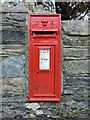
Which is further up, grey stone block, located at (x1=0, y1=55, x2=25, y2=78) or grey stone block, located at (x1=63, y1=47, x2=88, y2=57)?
grey stone block, located at (x1=63, y1=47, x2=88, y2=57)

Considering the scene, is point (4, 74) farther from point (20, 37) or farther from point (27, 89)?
point (20, 37)

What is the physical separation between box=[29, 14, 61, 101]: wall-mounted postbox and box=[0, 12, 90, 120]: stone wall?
0.36ft

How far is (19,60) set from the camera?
5.91 ft

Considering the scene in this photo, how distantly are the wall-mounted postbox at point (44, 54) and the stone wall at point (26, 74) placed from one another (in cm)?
11

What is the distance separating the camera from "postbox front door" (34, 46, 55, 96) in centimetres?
174

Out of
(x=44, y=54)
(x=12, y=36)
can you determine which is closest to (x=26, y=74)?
(x=44, y=54)

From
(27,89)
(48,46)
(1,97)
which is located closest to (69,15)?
(48,46)

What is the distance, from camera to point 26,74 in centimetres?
181

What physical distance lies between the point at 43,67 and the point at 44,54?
19cm

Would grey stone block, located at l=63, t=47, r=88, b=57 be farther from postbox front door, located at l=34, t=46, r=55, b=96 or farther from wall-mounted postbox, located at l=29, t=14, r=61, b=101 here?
postbox front door, located at l=34, t=46, r=55, b=96

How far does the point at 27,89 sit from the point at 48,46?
0.74m

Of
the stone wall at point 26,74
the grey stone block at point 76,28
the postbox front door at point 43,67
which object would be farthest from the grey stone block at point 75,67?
the grey stone block at point 76,28

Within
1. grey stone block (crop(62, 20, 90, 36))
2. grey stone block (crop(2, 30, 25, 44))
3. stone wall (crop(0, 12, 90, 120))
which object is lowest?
stone wall (crop(0, 12, 90, 120))

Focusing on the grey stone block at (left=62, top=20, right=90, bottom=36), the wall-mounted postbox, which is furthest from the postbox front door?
the grey stone block at (left=62, top=20, right=90, bottom=36)
